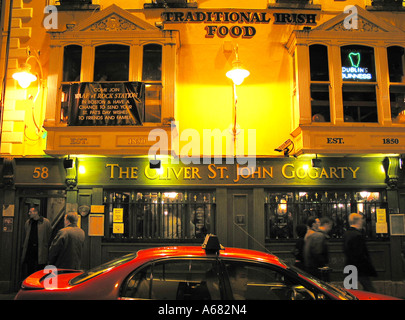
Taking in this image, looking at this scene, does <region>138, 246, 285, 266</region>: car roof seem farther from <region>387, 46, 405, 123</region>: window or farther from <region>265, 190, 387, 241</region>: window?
<region>387, 46, 405, 123</region>: window

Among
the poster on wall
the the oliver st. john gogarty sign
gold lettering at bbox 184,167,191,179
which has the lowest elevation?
gold lettering at bbox 184,167,191,179

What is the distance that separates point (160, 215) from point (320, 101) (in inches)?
208

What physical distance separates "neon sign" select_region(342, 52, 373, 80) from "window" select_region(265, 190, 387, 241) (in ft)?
10.1

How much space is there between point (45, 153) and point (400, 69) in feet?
32.2

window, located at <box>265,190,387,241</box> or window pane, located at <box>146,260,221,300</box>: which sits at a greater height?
window, located at <box>265,190,387,241</box>

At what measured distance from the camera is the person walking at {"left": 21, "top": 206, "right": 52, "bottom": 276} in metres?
8.79

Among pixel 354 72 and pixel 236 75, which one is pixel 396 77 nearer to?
pixel 354 72

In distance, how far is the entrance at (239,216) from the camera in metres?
9.34

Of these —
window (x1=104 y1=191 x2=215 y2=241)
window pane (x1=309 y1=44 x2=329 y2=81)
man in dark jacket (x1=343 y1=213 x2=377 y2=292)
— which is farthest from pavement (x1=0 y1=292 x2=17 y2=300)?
window pane (x1=309 y1=44 x2=329 y2=81)

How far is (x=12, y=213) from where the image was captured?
9.38 meters

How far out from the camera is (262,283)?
4.49 metres

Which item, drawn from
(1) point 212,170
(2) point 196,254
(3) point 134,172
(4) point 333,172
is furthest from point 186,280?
(4) point 333,172
